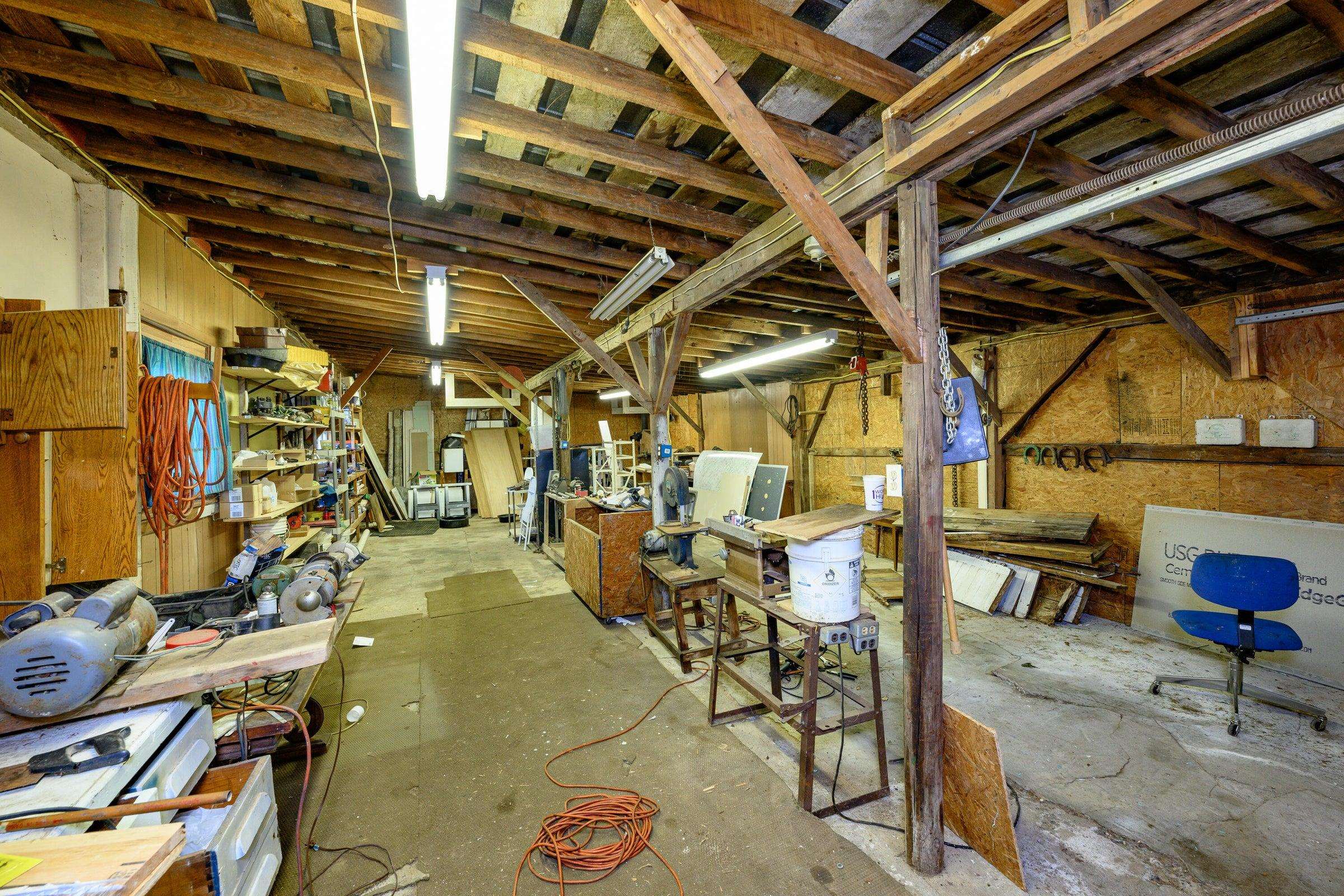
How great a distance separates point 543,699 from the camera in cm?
Result: 336

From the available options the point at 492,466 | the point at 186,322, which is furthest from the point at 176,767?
the point at 492,466

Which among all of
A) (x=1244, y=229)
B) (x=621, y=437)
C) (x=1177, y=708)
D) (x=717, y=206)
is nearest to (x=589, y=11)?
(x=717, y=206)

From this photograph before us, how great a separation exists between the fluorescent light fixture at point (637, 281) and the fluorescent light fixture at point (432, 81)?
1.24 metres

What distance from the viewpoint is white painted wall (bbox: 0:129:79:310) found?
83.3 inches

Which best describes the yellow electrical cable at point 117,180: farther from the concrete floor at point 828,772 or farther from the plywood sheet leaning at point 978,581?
the plywood sheet leaning at point 978,581

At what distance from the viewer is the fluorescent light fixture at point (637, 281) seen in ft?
10.5

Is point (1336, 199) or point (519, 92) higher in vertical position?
point (519, 92)

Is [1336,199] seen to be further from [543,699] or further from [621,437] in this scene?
[621,437]

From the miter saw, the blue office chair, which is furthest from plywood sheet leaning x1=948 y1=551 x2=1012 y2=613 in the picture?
the miter saw

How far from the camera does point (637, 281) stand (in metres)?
3.59

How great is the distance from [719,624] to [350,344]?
7.59m

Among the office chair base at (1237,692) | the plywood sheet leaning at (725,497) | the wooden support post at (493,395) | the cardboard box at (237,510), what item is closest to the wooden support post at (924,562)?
the office chair base at (1237,692)

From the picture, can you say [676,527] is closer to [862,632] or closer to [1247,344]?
[862,632]

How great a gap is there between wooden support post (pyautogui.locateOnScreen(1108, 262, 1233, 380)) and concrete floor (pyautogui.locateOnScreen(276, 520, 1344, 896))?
227cm
